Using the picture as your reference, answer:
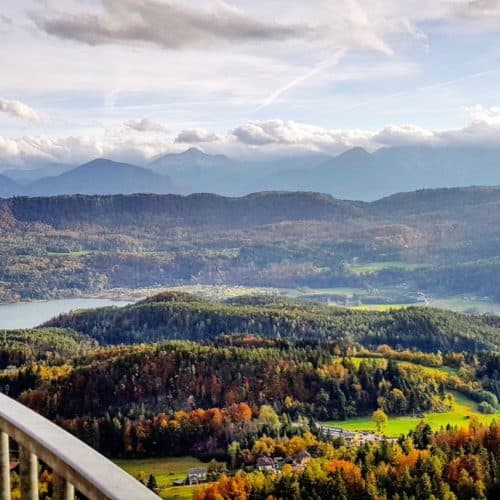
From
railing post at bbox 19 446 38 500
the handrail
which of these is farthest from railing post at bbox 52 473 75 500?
railing post at bbox 19 446 38 500

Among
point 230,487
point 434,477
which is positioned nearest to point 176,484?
point 230,487

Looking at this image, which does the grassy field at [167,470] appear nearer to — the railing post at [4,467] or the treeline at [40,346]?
the treeline at [40,346]

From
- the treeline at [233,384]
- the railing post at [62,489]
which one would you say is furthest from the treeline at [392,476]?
the railing post at [62,489]

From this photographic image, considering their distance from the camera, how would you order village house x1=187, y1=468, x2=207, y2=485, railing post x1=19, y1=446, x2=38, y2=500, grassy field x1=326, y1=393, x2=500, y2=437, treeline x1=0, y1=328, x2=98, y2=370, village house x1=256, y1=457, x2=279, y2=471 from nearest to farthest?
railing post x1=19, y1=446, x2=38, y2=500 < village house x1=187, y1=468, x2=207, y2=485 < village house x1=256, y1=457, x2=279, y2=471 < grassy field x1=326, y1=393, x2=500, y2=437 < treeline x1=0, y1=328, x2=98, y2=370

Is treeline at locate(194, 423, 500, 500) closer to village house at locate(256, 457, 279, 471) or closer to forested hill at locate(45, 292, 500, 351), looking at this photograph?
village house at locate(256, 457, 279, 471)

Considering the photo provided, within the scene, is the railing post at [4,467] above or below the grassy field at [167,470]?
above

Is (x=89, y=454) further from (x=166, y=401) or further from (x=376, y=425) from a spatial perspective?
(x=166, y=401)
